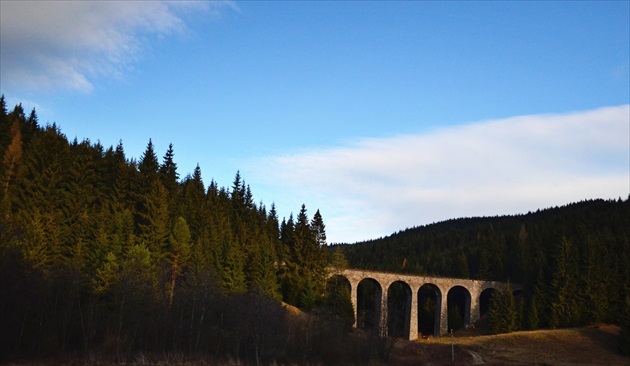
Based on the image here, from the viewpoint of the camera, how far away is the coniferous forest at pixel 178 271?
3981 centimetres

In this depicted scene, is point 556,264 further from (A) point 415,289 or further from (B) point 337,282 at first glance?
(B) point 337,282

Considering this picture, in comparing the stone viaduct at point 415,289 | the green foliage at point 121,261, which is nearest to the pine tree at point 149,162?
the green foliage at point 121,261

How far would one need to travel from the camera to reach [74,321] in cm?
4078

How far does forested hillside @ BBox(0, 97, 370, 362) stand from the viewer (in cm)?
3868

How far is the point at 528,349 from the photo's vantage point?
65.4m

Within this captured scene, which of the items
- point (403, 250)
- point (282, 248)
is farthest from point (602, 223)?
point (282, 248)

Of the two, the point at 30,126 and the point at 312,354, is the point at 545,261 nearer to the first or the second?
the point at 312,354

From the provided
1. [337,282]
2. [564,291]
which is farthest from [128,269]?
[564,291]

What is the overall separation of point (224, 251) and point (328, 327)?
78.9 ft

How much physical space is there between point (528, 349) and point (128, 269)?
1961 inches

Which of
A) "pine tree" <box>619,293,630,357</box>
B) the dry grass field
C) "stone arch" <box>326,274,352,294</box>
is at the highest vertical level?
"stone arch" <box>326,274,352,294</box>

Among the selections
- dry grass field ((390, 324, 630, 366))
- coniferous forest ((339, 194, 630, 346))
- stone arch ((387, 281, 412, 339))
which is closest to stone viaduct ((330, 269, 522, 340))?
stone arch ((387, 281, 412, 339))

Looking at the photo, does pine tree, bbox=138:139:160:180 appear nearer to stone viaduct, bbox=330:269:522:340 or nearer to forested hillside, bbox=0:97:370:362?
forested hillside, bbox=0:97:370:362

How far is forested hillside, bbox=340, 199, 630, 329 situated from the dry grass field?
463 centimetres
